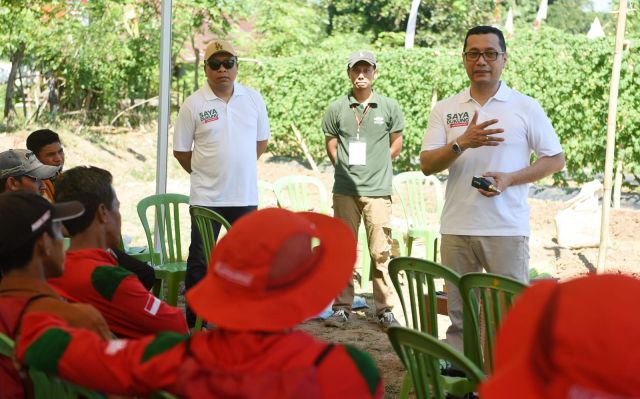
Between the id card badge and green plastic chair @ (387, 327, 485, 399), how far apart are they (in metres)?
3.51

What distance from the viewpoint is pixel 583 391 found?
138 centimetres

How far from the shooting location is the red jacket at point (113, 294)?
8.22 feet

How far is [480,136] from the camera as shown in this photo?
377 cm

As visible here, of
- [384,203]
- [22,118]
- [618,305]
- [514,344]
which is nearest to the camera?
[618,305]

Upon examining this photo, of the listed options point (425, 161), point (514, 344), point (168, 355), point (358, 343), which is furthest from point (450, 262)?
point (514, 344)

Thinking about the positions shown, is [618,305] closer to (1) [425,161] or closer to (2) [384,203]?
(1) [425,161]

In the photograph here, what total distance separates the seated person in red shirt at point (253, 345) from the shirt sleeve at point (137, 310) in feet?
2.18

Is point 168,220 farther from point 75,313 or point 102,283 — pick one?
point 75,313

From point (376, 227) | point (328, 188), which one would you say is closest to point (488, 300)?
point (376, 227)

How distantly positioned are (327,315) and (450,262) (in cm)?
209

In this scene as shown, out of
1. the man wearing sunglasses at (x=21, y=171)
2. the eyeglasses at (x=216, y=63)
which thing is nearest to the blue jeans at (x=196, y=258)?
the eyeglasses at (x=216, y=63)

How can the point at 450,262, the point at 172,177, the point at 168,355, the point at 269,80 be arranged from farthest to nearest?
1. the point at 269,80
2. the point at 172,177
3. the point at 450,262
4. the point at 168,355

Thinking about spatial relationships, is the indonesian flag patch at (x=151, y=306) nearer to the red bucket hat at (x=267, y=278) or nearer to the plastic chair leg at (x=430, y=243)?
the red bucket hat at (x=267, y=278)

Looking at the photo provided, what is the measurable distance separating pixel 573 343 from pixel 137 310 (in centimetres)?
154
